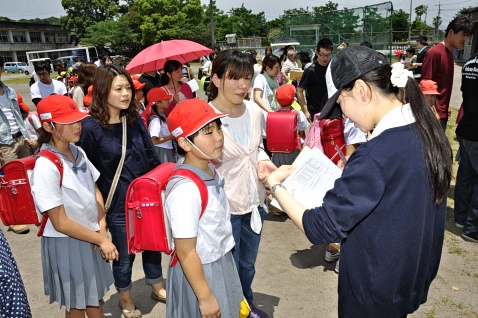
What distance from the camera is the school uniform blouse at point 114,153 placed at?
282cm

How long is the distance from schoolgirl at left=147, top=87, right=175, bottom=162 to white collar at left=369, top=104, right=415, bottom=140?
309 centimetres

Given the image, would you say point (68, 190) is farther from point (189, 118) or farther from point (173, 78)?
point (173, 78)

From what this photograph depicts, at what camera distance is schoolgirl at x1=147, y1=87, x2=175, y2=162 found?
14.4 ft

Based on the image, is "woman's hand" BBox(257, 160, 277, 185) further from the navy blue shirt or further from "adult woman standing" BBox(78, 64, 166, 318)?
"adult woman standing" BBox(78, 64, 166, 318)

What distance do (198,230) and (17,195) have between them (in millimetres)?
1448

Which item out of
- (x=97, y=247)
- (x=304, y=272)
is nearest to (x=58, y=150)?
(x=97, y=247)

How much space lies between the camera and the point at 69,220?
244cm

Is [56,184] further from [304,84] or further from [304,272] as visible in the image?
[304,84]

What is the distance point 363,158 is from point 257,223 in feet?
4.87

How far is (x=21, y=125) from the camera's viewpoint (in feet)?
18.6

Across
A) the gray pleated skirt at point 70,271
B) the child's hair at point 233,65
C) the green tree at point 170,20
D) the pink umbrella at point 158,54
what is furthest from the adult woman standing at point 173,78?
the green tree at point 170,20

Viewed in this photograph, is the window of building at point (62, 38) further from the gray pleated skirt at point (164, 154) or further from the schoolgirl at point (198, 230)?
the schoolgirl at point (198, 230)

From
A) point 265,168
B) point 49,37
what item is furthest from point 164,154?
point 49,37

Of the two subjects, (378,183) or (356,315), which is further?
(356,315)
